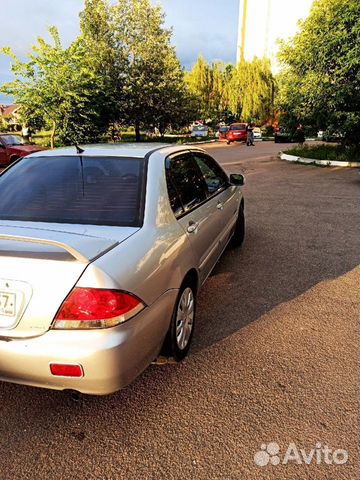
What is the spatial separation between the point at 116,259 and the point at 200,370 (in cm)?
121

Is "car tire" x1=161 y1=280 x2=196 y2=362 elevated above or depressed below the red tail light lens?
below

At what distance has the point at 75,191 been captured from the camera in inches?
107

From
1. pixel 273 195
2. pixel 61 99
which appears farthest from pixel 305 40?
pixel 61 99

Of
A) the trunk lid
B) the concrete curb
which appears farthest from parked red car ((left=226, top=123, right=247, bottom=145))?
the trunk lid

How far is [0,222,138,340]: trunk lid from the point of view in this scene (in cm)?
182

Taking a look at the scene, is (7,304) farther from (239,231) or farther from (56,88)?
(56,88)

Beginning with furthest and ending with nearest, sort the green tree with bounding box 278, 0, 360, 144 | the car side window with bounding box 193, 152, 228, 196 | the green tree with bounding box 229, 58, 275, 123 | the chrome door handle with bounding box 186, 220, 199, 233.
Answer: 1. the green tree with bounding box 229, 58, 275, 123
2. the green tree with bounding box 278, 0, 360, 144
3. the car side window with bounding box 193, 152, 228, 196
4. the chrome door handle with bounding box 186, 220, 199, 233

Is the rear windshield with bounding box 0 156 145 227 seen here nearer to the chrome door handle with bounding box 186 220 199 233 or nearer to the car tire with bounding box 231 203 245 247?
the chrome door handle with bounding box 186 220 199 233

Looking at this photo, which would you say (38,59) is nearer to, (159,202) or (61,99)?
(61,99)

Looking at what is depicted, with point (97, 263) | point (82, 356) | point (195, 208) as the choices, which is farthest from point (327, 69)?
point (82, 356)

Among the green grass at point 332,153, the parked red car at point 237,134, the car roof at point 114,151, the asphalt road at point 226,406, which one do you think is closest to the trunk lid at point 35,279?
the asphalt road at point 226,406

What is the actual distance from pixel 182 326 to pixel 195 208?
102cm

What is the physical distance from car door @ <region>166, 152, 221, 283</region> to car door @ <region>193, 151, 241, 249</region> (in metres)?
0.14

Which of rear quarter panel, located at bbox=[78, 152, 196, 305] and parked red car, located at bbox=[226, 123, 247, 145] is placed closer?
rear quarter panel, located at bbox=[78, 152, 196, 305]
